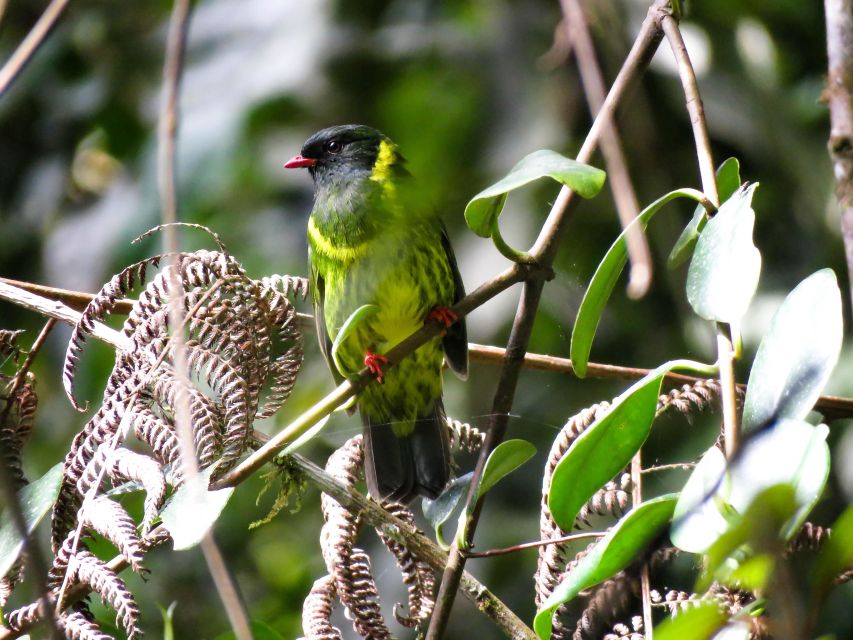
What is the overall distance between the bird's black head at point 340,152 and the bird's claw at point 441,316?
753mm

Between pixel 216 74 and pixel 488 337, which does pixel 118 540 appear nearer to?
pixel 216 74

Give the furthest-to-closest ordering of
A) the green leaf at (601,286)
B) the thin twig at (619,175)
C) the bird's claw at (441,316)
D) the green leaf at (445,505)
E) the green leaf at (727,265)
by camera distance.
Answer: the bird's claw at (441,316) → the green leaf at (445,505) → the green leaf at (601,286) → the green leaf at (727,265) → the thin twig at (619,175)

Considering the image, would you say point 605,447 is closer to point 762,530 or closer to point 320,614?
point 320,614

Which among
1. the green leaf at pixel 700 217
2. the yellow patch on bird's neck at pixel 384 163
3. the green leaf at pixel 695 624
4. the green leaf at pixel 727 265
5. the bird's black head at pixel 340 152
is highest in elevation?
the bird's black head at pixel 340 152

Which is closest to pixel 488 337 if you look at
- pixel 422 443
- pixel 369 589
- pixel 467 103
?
pixel 422 443

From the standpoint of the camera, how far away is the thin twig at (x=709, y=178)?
1253 millimetres

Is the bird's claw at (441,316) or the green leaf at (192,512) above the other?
the bird's claw at (441,316)

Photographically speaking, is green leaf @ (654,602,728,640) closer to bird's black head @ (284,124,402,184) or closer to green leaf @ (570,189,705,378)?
green leaf @ (570,189,705,378)

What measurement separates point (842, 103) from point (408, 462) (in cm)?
146

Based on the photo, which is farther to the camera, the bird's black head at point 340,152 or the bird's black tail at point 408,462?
the bird's black head at point 340,152

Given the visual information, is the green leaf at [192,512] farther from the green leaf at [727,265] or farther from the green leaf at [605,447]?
the green leaf at [727,265]

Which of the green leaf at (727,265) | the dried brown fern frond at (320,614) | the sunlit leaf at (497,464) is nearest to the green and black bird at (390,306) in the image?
the dried brown fern frond at (320,614)

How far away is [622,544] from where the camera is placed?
1313 millimetres

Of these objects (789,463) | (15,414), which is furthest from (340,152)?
(789,463)
